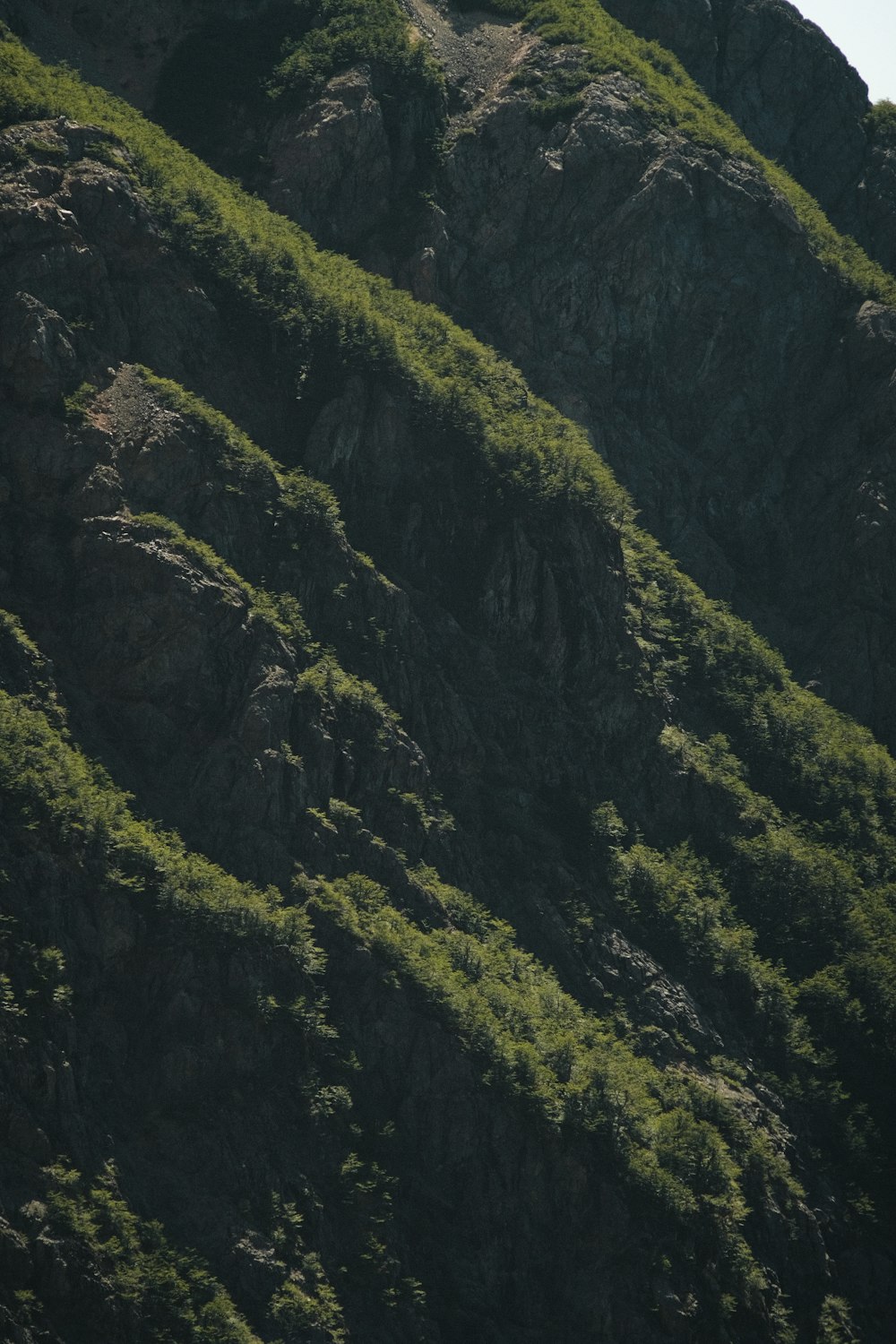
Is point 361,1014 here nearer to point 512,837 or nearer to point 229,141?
point 512,837

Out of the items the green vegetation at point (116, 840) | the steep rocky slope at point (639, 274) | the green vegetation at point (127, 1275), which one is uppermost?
the steep rocky slope at point (639, 274)

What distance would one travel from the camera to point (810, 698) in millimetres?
90062

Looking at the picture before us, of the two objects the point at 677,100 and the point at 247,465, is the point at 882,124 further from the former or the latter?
the point at 247,465

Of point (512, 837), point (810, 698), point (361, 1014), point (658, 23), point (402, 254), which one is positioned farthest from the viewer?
point (658, 23)

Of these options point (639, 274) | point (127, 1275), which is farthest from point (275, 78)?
point (127, 1275)

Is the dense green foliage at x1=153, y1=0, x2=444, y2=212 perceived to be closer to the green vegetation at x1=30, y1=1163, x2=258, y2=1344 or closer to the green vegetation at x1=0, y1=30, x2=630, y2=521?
the green vegetation at x1=0, y1=30, x2=630, y2=521

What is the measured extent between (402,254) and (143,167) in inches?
714

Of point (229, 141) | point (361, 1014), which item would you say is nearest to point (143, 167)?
point (229, 141)

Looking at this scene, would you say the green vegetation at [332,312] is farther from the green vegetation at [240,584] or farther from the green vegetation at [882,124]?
the green vegetation at [882,124]

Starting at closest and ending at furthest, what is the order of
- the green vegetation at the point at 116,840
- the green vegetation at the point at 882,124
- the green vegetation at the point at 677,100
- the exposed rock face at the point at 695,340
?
the green vegetation at the point at 116,840, the exposed rock face at the point at 695,340, the green vegetation at the point at 677,100, the green vegetation at the point at 882,124

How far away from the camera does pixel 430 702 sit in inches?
3091

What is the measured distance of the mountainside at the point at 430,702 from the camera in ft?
203

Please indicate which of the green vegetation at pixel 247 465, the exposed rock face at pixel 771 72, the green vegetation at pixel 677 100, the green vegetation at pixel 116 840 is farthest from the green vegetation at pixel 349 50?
the green vegetation at pixel 116 840

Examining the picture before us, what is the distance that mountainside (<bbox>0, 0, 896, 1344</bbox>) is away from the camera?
203 ft
